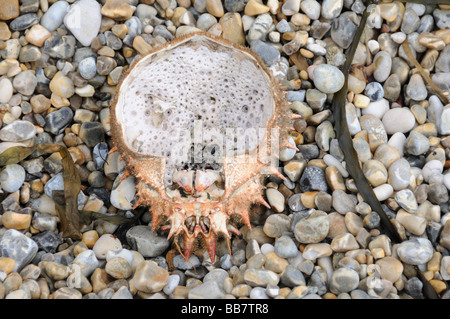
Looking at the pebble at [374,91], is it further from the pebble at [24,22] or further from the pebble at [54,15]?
the pebble at [24,22]

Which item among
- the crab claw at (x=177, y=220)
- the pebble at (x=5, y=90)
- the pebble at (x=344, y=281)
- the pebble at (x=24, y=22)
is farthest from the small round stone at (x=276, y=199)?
the pebble at (x=24, y=22)

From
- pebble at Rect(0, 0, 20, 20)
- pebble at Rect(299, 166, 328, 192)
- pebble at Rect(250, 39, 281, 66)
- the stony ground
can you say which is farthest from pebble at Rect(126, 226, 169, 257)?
pebble at Rect(0, 0, 20, 20)

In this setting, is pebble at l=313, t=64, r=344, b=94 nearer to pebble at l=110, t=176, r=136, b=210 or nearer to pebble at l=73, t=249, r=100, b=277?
pebble at l=110, t=176, r=136, b=210

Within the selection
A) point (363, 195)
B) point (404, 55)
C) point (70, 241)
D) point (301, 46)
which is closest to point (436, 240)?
point (363, 195)

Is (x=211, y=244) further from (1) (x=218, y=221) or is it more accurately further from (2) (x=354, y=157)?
(2) (x=354, y=157)

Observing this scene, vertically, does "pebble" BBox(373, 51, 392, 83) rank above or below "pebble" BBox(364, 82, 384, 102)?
above

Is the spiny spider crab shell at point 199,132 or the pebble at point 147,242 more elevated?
the spiny spider crab shell at point 199,132
